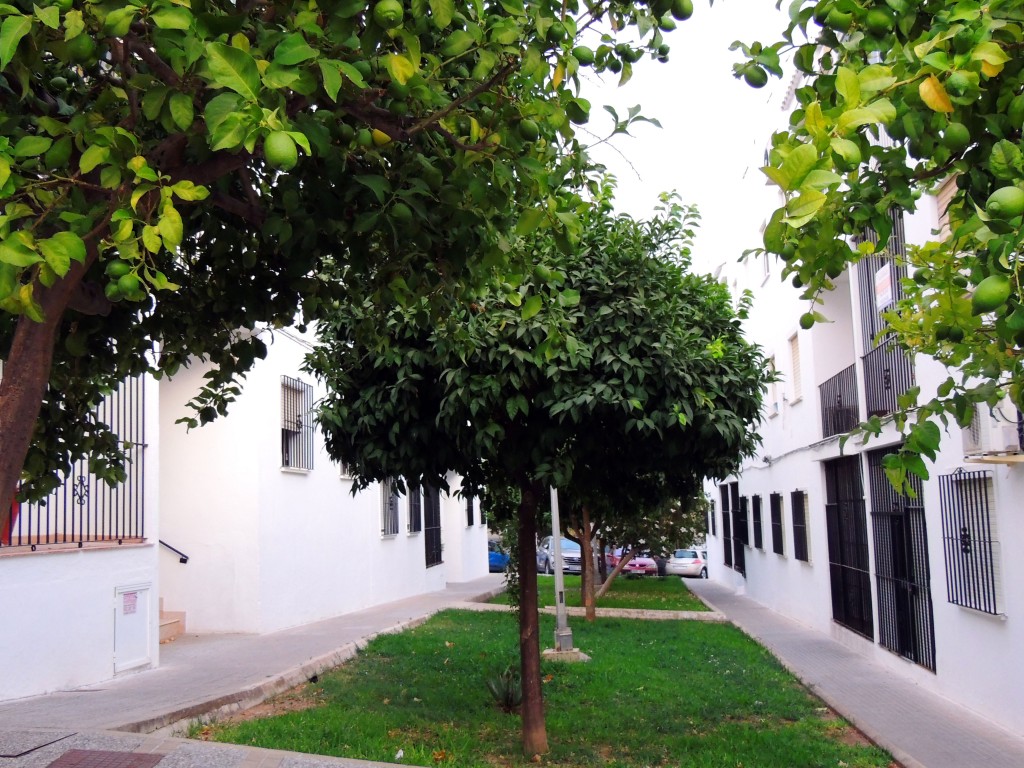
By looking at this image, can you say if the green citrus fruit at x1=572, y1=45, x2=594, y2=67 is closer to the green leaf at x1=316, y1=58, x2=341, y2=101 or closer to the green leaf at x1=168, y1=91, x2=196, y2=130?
the green leaf at x1=316, y1=58, x2=341, y2=101

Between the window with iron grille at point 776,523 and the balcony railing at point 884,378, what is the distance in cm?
732

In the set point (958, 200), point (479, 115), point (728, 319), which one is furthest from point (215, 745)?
point (958, 200)

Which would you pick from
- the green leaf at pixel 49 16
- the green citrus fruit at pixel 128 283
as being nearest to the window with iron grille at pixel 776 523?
the green citrus fruit at pixel 128 283

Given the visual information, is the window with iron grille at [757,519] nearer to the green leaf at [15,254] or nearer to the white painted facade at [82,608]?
the white painted facade at [82,608]

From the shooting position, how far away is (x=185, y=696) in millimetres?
8359

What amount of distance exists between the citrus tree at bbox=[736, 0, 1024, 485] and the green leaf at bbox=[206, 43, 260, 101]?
4.89 ft

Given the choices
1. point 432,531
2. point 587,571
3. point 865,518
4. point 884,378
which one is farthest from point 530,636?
point 432,531

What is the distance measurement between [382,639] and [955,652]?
7166 mm

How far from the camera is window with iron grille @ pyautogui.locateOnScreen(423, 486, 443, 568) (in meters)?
22.6

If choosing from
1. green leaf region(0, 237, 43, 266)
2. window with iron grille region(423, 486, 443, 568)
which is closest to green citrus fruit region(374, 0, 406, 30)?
green leaf region(0, 237, 43, 266)

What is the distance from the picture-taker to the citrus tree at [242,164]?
2.98 meters

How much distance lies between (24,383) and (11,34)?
106 centimetres

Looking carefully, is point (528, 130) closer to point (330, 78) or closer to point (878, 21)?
point (330, 78)

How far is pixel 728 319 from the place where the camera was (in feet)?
26.0
